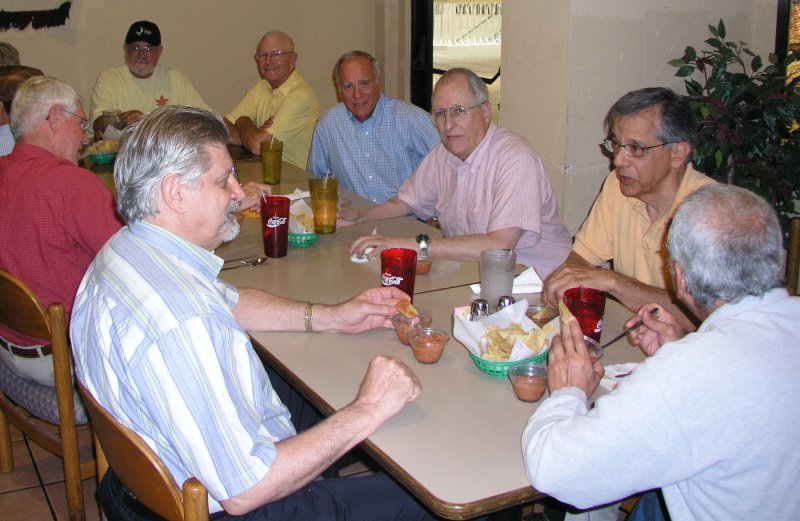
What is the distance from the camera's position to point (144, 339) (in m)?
1.35

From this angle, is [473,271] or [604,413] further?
[473,271]

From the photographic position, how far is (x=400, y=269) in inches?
86.1

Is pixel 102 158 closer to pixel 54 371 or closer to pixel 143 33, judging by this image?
pixel 143 33

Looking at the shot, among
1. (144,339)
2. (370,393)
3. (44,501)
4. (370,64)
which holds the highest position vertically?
(370,64)

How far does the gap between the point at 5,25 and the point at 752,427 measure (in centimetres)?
540

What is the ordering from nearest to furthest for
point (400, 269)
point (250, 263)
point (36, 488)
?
1. point (400, 269)
2. point (250, 263)
3. point (36, 488)

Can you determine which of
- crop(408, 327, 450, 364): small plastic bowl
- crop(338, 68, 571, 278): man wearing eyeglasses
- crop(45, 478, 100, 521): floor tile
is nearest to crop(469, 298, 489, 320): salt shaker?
crop(408, 327, 450, 364): small plastic bowl

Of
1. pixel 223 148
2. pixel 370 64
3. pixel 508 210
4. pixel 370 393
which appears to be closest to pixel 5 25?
pixel 370 64

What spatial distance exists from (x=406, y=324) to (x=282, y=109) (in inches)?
116

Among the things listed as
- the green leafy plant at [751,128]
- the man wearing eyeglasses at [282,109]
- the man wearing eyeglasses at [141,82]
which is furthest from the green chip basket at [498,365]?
the man wearing eyeglasses at [141,82]

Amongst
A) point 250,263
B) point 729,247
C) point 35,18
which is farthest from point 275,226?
point 35,18

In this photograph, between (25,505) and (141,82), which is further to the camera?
(141,82)

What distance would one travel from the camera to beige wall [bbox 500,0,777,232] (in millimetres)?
3713

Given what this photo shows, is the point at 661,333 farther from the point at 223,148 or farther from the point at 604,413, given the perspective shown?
the point at 223,148
